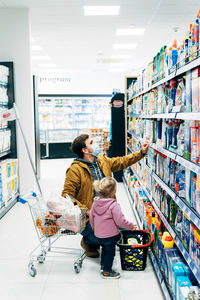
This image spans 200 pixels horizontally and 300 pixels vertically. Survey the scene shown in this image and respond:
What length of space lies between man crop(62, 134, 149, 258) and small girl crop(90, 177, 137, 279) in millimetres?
294

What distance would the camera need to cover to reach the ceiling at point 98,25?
569 cm

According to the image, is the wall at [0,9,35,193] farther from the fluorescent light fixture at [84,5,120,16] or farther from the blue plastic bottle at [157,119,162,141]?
the blue plastic bottle at [157,119,162,141]

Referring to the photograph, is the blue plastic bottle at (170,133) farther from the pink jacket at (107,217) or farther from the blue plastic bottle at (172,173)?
the pink jacket at (107,217)

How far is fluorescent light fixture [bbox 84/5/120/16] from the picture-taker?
5848 millimetres

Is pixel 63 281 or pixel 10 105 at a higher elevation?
pixel 10 105

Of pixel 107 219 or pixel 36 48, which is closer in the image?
pixel 107 219

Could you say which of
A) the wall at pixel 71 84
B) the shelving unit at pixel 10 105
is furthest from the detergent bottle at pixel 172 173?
the wall at pixel 71 84

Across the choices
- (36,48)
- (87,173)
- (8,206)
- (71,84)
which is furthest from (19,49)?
(71,84)

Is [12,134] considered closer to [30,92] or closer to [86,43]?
[30,92]

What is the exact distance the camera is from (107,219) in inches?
109

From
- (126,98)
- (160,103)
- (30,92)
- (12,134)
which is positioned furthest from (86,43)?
(160,103)

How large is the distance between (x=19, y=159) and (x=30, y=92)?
1266 millimetres

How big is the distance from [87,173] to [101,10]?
4.09 metres

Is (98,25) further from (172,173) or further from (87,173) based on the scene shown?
(172,173)
